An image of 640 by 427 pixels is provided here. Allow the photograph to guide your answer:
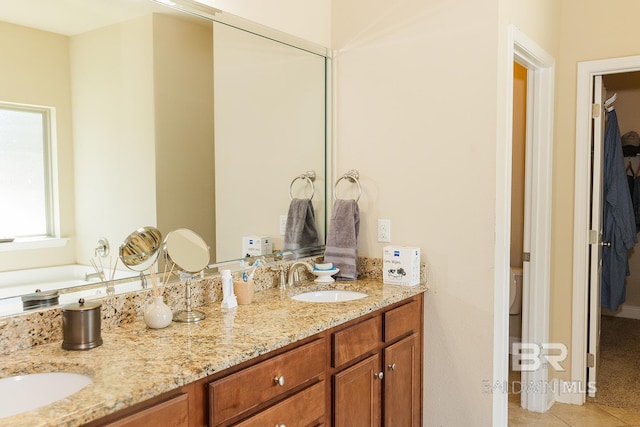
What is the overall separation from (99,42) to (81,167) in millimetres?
425

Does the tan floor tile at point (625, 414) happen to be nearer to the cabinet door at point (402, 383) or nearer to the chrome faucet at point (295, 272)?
the cabinet door at point (402, 383)

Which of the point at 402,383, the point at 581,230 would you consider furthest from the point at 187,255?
the point at 581,230

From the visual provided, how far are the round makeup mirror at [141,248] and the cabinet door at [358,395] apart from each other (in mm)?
800

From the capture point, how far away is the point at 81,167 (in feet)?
5.89

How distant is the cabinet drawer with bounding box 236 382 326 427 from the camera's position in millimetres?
1623

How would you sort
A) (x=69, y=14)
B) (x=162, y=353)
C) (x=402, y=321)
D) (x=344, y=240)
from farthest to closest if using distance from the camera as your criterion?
(x=344, y=240) < (x=402, y=321) < (x=69, y=14) < (x=162, y=353)

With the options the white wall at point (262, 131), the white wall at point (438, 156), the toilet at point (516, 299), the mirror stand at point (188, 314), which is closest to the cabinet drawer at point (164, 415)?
the mirror stand at point (188, 314)

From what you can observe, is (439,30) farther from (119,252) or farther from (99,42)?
(119,252)

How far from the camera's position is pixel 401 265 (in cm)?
252

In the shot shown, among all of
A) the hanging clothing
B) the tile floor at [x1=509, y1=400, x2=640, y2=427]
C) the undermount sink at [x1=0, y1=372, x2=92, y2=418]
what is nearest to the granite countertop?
the undermount sink at [x1=0, y1=372, x2=92, y2=418]

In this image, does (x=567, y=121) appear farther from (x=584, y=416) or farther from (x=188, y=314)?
(x=188, y=314)

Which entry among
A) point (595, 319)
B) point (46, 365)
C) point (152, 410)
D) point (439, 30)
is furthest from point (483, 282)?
point (46, 365)

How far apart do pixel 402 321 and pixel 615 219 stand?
2646 millimetres

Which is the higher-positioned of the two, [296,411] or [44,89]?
[44,89]
